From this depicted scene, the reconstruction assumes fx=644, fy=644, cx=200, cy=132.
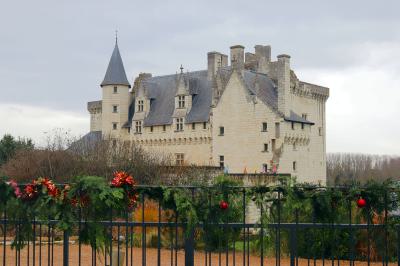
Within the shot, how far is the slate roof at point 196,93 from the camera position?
159ft

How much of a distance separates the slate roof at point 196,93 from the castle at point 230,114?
0.08 m

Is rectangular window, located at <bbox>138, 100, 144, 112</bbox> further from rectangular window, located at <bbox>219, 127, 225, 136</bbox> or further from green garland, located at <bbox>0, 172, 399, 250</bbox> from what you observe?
green garland, located at <bbox>0, 172, 399, 250</bbox>

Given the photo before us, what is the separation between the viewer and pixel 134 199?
312 inches

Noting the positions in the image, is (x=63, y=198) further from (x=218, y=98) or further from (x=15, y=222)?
(x=218, y=98)

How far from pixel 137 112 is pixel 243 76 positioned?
1140cm

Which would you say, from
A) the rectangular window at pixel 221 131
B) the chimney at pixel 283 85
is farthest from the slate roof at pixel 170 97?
the chimney at pixel 283 85

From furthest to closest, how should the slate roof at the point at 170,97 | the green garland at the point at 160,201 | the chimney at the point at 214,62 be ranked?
the slate roof at the point at 170,97 → the chimney at the point at 214,62 → the green garland at the point at 160,201

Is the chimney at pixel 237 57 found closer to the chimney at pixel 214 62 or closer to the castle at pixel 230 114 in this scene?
the castle at pixel 230 114

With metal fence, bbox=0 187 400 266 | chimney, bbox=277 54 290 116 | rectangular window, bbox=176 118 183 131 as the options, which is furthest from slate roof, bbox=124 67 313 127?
metal fence, bbox=0 187 400 266

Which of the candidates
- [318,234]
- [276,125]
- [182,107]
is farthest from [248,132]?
[318,234]

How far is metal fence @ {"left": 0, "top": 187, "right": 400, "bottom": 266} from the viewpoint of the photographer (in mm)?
8000

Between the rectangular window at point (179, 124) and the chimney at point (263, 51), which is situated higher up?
the chimney at point (263, 51)

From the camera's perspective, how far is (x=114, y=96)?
56.5m

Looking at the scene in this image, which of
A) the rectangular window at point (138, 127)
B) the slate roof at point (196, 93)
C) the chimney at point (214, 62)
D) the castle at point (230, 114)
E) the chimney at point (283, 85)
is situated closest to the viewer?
the chimney at point (283, 85)
